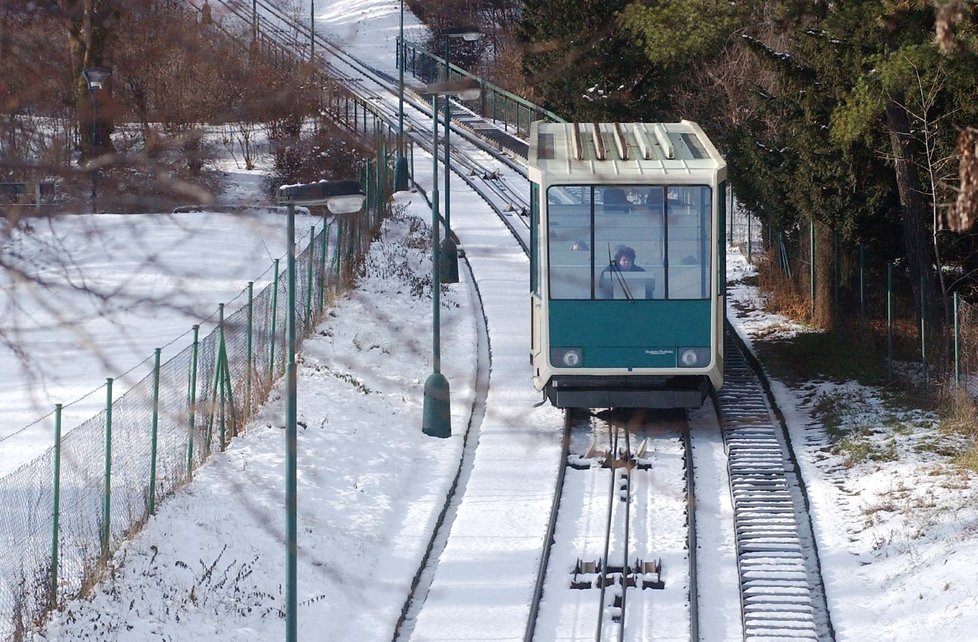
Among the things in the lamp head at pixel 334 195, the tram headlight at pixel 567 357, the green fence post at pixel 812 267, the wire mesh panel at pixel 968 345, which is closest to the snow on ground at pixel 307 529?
the lamp head at pixel 334 195

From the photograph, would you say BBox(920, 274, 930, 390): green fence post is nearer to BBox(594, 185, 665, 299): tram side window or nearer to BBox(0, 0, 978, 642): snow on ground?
BBox(0, 0, 978, 642): snow on ground

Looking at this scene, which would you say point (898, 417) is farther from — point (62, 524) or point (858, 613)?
point (62, 524)

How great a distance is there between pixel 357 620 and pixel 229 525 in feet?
6.99

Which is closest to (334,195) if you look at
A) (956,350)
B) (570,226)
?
(570,226)

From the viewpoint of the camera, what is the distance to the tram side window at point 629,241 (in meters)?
17.8

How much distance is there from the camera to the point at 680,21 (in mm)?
25625

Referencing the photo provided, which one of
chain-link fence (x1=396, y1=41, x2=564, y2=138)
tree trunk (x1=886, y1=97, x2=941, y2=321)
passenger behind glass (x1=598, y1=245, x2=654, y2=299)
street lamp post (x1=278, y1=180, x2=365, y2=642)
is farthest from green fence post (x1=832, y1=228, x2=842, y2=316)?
chain-link fence (x1=396, y1=41, x2=564, y2=138)

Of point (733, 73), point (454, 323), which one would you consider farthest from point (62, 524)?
point (733, 73)

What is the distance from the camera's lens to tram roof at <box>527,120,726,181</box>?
17744 millimetres

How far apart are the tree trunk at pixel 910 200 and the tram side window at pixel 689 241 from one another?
6479mm

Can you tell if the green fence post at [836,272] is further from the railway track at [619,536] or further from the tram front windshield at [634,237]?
the tram front windshield at [634,237]

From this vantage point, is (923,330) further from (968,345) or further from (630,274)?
(630,274)

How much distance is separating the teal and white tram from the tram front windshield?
1 cm

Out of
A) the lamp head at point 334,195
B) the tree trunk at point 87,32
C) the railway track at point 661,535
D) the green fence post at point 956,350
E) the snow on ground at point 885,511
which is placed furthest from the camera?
the green fence post at point 956,350
